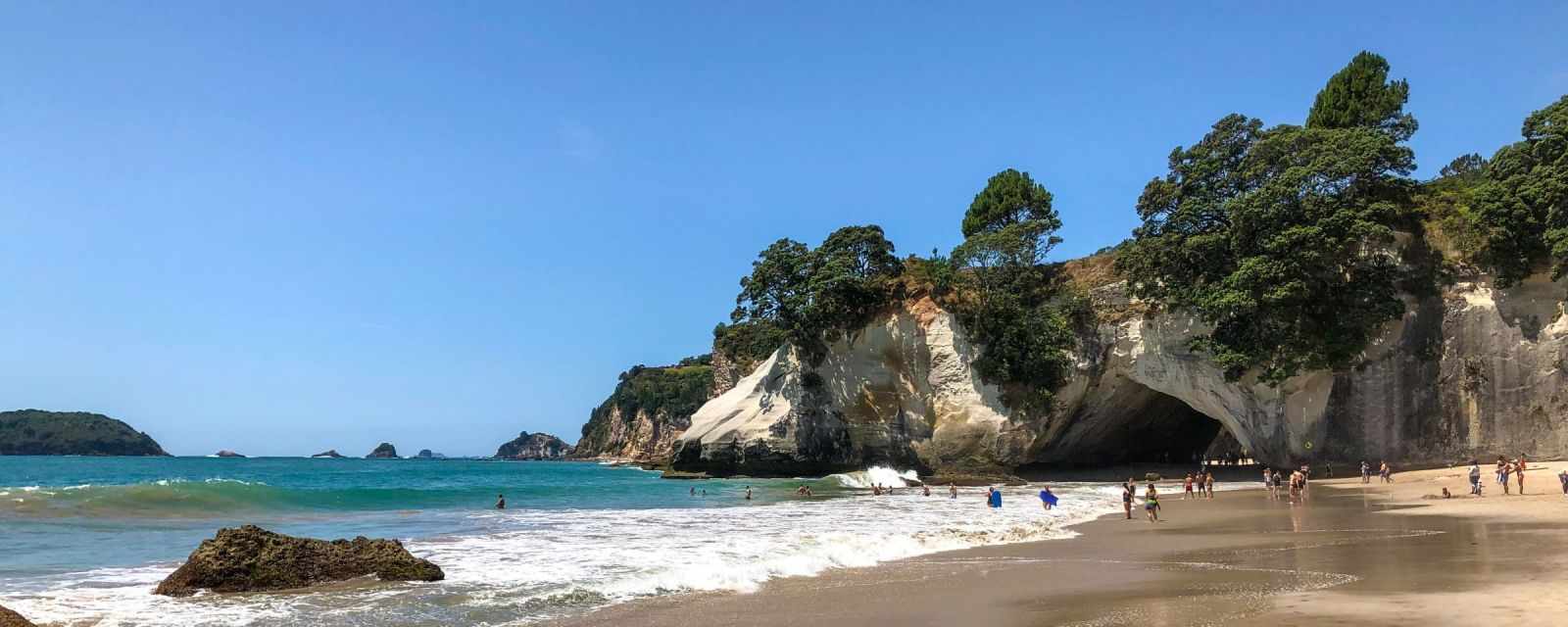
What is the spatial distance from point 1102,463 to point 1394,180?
20.2m

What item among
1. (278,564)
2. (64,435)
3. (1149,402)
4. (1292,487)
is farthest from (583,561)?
(64,435)

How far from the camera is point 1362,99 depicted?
39.1 meters

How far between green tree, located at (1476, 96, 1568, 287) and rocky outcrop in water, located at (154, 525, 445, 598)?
3268cm

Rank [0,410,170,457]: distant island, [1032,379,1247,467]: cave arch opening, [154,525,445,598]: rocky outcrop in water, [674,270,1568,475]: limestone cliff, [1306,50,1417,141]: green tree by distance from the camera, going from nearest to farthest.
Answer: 1. [154,525,445,598]: rocky outcrop in water
2. [674,270,1568,475]: limestone cliff
3. [1306,50,1417,141]: green tree
4. [1032,379,1247,467]: cave arch opening
5. [0,410,170,457]: distant island

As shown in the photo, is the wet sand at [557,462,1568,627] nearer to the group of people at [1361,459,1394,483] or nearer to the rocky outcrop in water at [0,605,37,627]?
the rocky outcrop in water at [0,605,37,627]

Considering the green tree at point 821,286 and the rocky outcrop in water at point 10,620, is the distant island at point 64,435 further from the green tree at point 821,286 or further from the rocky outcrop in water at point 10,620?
the rocky outcrop in water at point 10,620

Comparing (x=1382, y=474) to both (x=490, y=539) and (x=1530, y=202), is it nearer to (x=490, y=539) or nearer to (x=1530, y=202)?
(x=1530, y=202)

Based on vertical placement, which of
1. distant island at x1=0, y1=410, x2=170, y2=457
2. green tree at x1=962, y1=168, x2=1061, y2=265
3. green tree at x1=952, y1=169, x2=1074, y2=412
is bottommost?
distant island at x1=0, y1=410, x2=170, y2=457

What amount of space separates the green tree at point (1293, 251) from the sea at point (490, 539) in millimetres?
7878

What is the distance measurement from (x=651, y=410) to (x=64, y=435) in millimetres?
98351

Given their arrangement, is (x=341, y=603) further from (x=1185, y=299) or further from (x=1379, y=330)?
(x=1379, y=330)

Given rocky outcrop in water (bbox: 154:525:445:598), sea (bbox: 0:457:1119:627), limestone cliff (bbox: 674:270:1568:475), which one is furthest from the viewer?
limestone cliff (bbox: 674:270:1568:475)

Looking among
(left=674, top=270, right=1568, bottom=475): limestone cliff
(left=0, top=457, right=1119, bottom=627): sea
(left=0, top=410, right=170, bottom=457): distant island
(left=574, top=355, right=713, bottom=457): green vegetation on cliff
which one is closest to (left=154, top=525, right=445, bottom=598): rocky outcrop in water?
(left=0, top=457, right=1119, bottom=627): sea

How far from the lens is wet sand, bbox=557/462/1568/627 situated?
8656 millimetres
